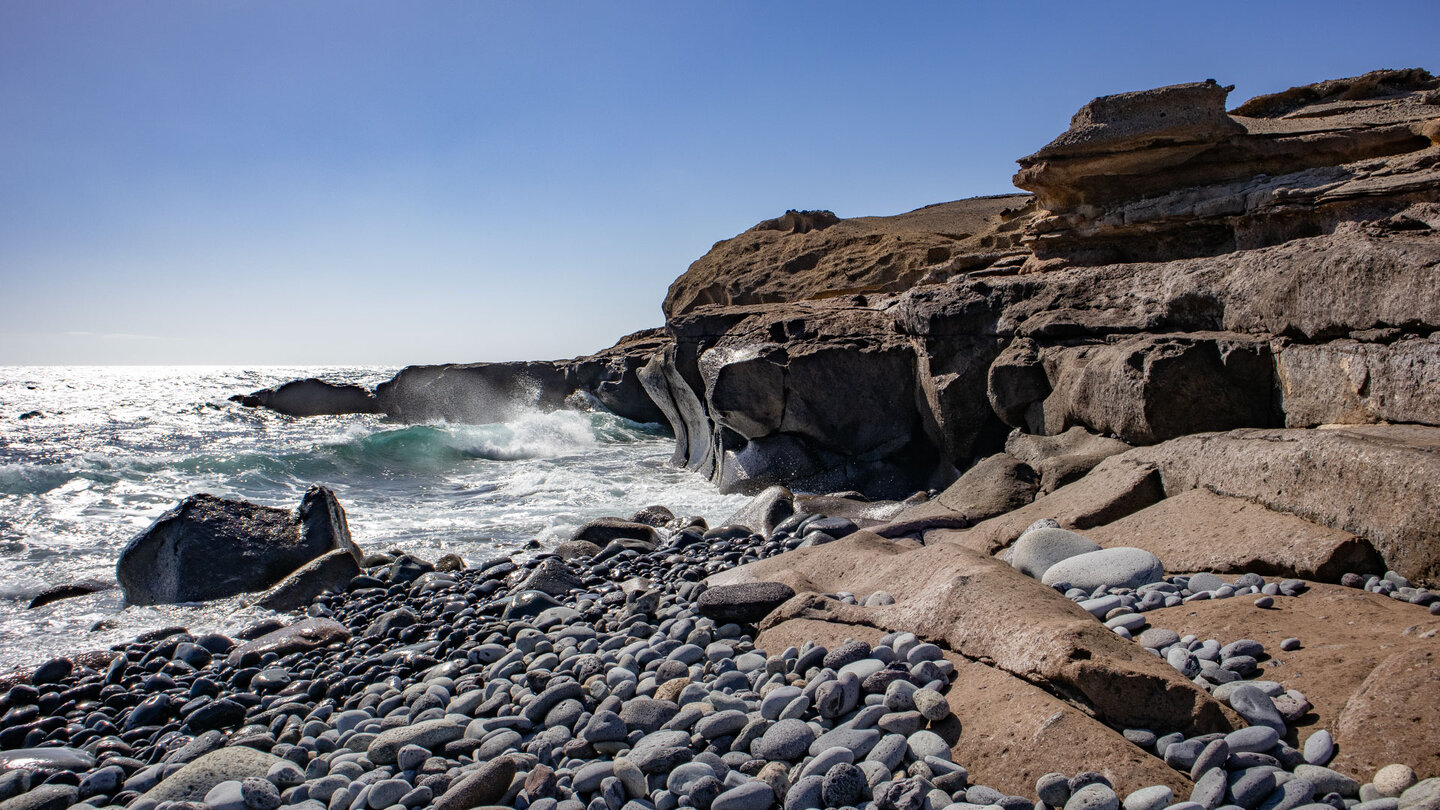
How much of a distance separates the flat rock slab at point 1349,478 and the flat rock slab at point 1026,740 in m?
1.83

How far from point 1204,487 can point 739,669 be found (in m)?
2.80

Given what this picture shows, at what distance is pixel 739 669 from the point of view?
3291mm

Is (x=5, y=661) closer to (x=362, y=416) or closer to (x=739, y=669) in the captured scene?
(x=739, y=669)

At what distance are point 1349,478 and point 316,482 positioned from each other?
1504 centimetres

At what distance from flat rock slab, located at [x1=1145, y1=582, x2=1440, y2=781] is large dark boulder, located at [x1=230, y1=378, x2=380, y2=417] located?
36931 millimetres

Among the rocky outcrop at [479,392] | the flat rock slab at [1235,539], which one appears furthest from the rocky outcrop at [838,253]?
the flat rock slab at [1235,539]

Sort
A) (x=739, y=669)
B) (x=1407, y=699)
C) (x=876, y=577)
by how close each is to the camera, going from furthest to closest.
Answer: (x=876, y=577), (x=739, y=669), (x=1407, y=699)

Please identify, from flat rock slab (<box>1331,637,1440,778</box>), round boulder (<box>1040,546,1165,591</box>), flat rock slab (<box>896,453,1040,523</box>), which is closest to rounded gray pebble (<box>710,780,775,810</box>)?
flat rock slab (<box>1331,637,1440,778</box>)

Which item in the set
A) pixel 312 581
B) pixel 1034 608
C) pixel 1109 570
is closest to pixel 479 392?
pixel 312 581

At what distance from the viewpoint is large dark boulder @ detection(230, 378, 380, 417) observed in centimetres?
3631

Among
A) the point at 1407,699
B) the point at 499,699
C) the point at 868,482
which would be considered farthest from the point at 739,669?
the point at 868,482

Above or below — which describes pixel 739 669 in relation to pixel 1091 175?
below

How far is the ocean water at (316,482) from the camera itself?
660 centimetres

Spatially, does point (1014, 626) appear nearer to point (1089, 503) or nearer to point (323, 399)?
point (1089, 503)
